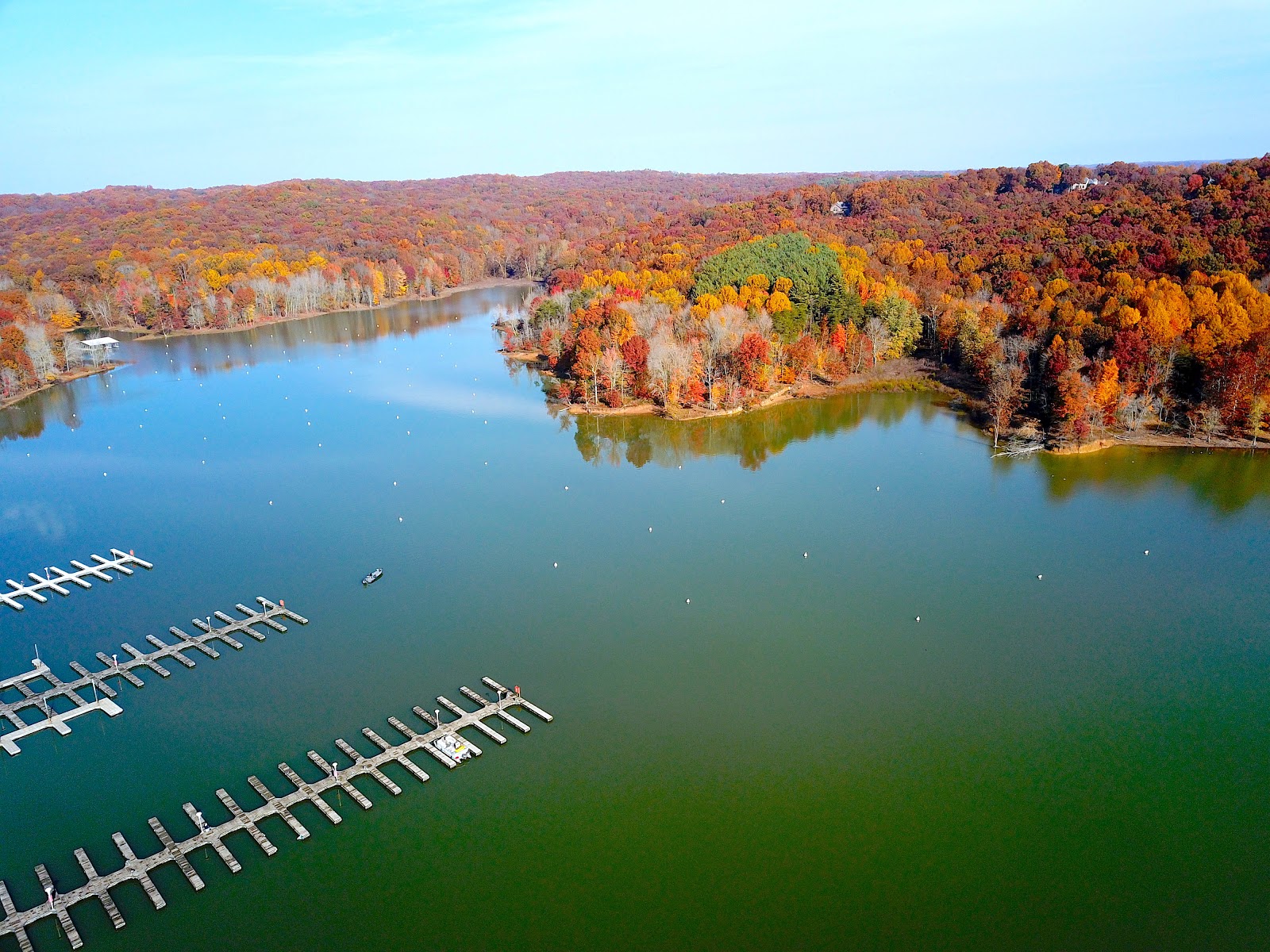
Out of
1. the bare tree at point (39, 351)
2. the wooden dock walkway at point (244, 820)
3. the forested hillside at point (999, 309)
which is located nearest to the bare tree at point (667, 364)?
the forested hillside at point (999, 309)

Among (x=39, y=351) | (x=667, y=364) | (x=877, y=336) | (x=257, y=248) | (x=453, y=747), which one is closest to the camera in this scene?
(x=453, y=747)

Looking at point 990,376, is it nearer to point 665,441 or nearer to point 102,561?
point 665,441

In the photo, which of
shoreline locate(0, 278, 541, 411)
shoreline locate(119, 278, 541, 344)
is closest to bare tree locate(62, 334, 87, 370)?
shoreline locate(0, 278, 541, 411)

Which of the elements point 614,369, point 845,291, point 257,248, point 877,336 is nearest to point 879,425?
point 877,336

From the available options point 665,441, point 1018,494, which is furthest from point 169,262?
point 1018,494

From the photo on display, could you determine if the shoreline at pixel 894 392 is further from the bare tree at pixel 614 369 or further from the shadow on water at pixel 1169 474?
the bare tree at pixel 614 369

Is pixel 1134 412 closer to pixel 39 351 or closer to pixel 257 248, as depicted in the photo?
pixel 39 351

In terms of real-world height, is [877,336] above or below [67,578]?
above

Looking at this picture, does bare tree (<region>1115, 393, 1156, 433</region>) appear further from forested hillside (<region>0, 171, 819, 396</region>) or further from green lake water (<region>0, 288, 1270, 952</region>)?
forested hillside (<region>0, 171, 819, 396</region>)
